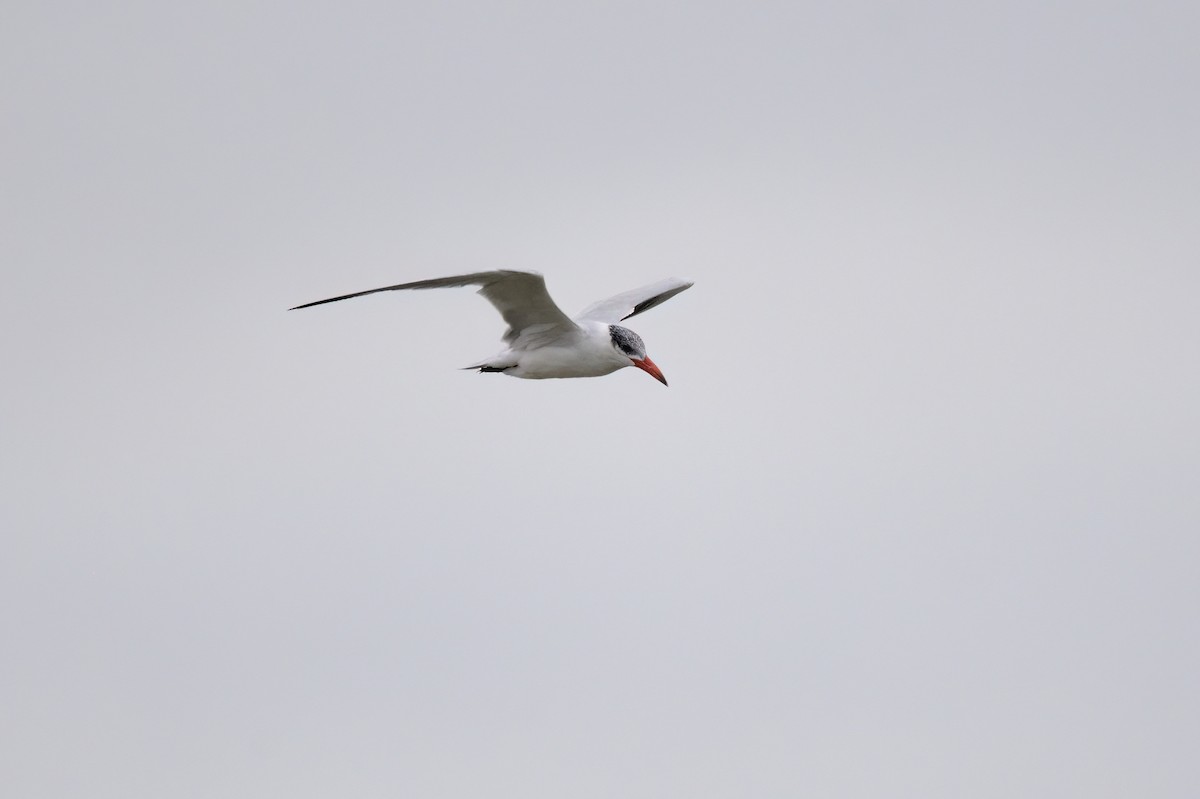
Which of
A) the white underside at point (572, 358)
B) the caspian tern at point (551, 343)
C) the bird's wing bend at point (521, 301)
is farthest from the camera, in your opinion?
the white underside at point (572, 358)

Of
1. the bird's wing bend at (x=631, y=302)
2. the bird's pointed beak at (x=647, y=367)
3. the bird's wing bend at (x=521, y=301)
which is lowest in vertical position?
the bird's pointed beak at (x=647, y=367)

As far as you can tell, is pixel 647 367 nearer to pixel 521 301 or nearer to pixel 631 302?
pixel 521 301

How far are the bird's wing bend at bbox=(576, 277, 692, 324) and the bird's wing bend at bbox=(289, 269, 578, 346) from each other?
6.40 feet

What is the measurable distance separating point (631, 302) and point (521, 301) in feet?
16.0

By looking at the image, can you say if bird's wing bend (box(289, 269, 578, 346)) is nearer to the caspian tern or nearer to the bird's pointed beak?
the caspian tern

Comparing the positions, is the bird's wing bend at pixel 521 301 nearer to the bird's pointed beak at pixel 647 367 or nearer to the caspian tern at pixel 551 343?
the caspian tern at pixel 551 343

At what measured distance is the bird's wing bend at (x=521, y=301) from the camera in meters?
17.6

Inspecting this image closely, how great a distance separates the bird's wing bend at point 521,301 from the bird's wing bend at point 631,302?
6.40 ft

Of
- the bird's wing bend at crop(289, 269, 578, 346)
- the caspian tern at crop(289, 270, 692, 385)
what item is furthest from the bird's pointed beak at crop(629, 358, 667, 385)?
the bird's wing bend at crop(289, 269, 578, 346)

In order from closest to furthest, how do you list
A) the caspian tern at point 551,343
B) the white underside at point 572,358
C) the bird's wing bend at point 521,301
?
the bird's wing bend at point 521,301 → the caspian tern at point 551,343 → the white underside at point 572,358

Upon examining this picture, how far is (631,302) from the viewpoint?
2345 cm

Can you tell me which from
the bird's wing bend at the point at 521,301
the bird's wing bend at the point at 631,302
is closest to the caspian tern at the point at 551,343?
the bird's wing bend at the point at 521,301

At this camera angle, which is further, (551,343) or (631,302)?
(631,302)

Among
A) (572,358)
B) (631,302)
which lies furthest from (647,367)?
(631,302)
